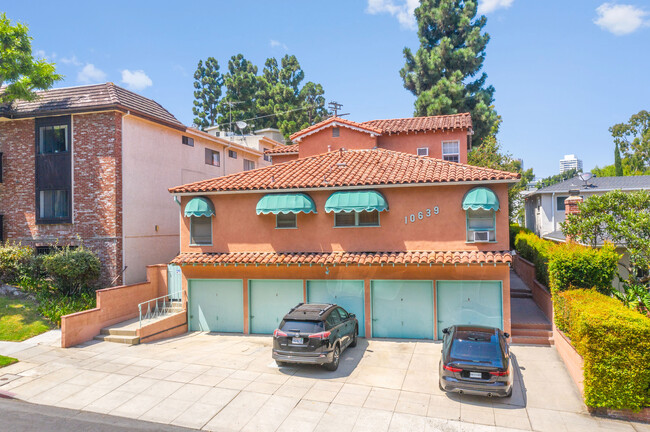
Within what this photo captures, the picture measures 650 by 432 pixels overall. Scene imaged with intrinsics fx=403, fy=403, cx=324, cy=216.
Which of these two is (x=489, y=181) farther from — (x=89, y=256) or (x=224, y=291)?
(x=89, y=256)

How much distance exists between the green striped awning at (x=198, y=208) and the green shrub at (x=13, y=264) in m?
9.58

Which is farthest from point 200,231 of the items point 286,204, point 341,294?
point 341,294

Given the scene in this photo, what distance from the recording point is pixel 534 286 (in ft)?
71.2

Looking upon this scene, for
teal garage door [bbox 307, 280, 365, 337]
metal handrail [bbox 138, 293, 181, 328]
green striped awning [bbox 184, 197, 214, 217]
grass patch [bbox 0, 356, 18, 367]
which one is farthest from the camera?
metal handrail [bbox 138, 293, 181, 328]

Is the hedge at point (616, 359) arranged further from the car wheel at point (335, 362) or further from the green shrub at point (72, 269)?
the green shrub at point (72, 269)

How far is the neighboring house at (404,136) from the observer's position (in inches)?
946

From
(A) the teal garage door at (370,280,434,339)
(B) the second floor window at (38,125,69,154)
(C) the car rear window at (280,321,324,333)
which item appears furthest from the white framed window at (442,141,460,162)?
(B) the second floor window at (38,125,69,154)

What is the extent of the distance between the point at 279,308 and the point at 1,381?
32.5 ft

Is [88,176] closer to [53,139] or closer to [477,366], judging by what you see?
[53,139]

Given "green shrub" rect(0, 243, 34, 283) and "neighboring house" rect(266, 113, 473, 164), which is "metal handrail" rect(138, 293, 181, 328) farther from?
"neighboring house" rect(266, 113, 473, 164)

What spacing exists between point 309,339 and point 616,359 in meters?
8.24

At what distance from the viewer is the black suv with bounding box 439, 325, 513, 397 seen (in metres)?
10.7

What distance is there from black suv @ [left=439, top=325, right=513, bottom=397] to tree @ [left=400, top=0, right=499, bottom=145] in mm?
30568

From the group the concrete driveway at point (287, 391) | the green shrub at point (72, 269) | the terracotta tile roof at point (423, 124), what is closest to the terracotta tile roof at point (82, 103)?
the green shrub at point (72, 269)
